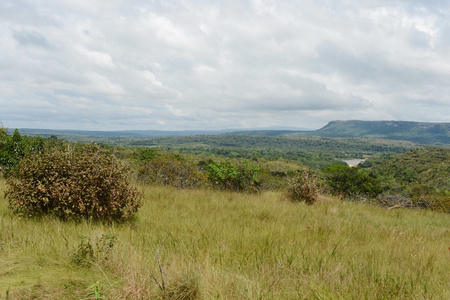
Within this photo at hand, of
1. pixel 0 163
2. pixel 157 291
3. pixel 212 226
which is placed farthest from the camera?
pixel 0 163

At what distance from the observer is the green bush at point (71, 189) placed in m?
5.58

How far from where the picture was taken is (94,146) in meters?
6.99

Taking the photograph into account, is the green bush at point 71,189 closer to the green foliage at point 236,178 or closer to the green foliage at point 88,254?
the green foliage at point 88,254

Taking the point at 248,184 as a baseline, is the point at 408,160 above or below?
below

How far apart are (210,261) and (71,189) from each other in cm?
355

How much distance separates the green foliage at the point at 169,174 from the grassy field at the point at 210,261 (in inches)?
289

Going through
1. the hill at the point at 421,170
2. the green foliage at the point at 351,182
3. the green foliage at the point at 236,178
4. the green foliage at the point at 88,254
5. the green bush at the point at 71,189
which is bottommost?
the hill at the point at 421,170

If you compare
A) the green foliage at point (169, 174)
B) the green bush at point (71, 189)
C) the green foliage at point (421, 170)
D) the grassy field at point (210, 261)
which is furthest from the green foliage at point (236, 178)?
the green foliage at point (421, 170)

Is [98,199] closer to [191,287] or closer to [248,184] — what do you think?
[191,287]

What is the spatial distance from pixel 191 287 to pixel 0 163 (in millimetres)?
14050

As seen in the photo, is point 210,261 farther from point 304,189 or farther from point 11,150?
point 11,150

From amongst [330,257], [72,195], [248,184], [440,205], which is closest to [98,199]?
[72,195]

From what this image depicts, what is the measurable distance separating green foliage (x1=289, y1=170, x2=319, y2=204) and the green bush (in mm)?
6895

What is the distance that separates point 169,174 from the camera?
14016 millimetres
